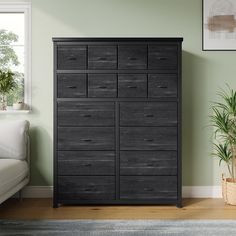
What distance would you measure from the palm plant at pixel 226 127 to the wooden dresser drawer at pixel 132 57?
0.95 m

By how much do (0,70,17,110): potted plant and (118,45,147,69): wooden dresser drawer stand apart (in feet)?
4.10

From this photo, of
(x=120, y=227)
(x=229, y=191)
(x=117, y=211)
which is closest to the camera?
(x=120, y=227)

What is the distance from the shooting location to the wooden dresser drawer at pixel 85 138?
3.85 metres

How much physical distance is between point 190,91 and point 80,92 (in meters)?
1.22

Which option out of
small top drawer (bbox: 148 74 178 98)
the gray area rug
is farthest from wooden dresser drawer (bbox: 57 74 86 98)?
the gray area rug

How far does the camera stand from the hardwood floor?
3.53 meters

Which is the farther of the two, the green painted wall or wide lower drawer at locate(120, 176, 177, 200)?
the green painted wall

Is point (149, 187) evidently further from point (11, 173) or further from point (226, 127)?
point (11, 173)

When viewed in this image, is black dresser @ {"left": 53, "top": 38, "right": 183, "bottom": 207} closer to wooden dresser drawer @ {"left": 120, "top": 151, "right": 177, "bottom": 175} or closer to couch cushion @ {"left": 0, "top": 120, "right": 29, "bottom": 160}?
wooden dresser drawer @ {"left": 120, "top": 151, "right": 177, "bottom": 175}

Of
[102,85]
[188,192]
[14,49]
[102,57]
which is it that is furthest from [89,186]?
[14,49]

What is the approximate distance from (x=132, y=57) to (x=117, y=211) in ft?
→ 4.73

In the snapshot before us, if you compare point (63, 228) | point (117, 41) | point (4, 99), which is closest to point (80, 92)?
point (117, 41)

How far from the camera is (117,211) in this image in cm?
371

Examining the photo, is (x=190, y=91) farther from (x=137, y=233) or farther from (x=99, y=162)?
(x=137, y=233)
